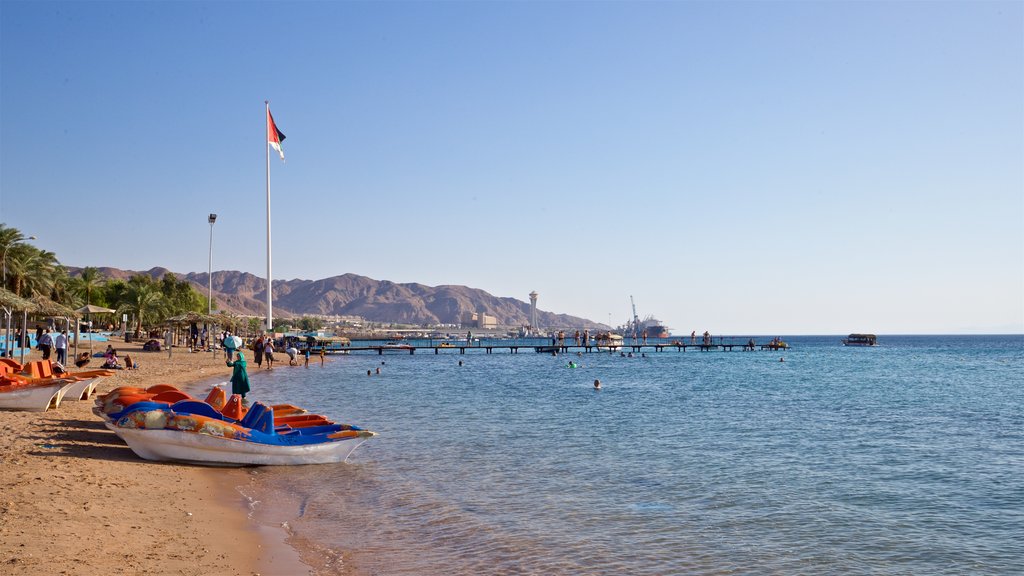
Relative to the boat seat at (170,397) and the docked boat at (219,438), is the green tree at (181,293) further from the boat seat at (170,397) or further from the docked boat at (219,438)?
the docked boat at (219,438)

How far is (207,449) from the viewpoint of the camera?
13156 mm

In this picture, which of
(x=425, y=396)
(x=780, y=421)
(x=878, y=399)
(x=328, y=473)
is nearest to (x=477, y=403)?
(x=425, y=396)

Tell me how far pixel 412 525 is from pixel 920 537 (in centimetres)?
686

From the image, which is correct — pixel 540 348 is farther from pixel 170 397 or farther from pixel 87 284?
pixel 170 397

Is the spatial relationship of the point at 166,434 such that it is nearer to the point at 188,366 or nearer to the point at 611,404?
the point at 611,404

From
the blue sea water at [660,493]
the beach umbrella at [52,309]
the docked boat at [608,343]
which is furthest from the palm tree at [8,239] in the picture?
the docked boat at [608,343]

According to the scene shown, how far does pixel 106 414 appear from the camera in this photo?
13.6m

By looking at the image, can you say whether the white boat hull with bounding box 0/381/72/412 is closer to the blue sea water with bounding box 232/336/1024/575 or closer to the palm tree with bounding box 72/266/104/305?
the blue sea water with bounding box 232/336/1024/575

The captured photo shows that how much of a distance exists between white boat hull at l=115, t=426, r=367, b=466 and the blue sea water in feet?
0.93

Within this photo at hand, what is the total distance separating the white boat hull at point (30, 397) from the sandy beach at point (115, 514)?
1.84 metres

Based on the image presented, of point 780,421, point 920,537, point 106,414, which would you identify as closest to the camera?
point 920,537

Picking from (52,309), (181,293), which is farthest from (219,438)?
(181,293)

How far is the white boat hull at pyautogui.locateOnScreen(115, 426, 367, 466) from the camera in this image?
42.1ft

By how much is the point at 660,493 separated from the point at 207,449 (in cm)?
781
